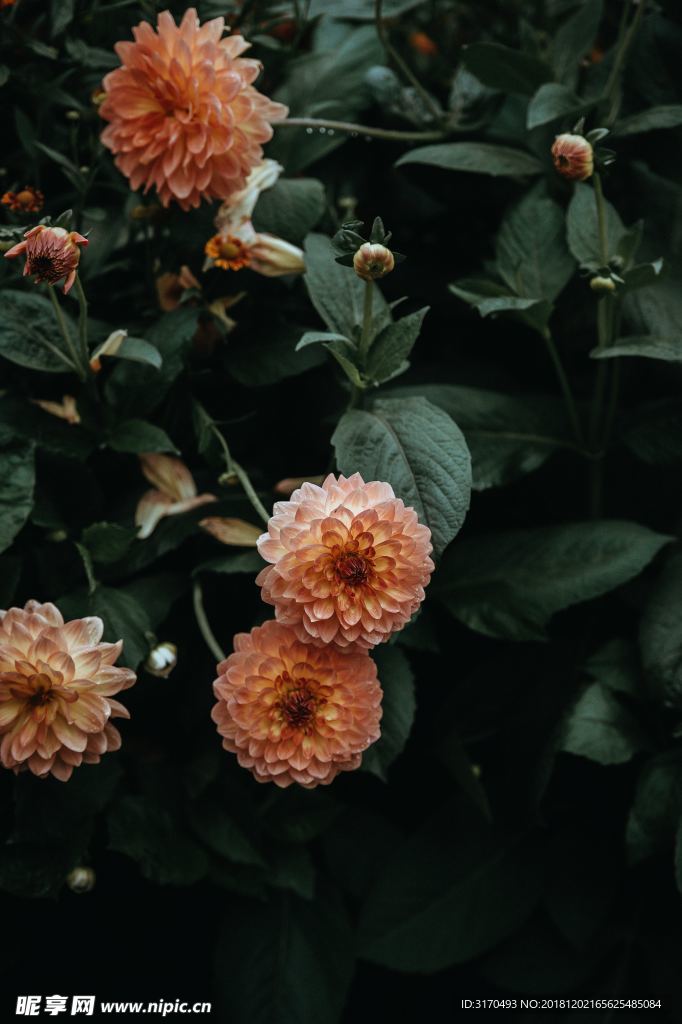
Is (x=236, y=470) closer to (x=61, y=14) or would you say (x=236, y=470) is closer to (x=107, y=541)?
(x=107, y=541)

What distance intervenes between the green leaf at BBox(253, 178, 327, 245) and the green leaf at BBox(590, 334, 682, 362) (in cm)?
27

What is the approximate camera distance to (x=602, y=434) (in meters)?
0.83

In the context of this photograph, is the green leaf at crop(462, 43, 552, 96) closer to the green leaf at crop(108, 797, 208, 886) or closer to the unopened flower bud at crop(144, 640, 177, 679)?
the unopened flower bud at crop(144, 640, 177, 679)

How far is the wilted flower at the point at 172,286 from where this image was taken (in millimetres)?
766

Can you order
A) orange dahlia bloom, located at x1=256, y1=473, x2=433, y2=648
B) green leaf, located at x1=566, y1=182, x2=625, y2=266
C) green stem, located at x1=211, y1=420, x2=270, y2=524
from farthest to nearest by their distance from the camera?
green leaf, located at x1=566, y1=182, x2=625, y2=266 < green stem, located at x1=211, y1=420, x2=270, y2=524 < orange dahlia bloom, located at x1=256, y1=473, x2=433, y2=648

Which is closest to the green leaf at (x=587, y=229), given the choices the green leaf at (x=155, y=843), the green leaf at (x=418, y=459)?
the green leaf at (x=418, y=459)

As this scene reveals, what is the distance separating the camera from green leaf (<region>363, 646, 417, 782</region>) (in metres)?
0.65

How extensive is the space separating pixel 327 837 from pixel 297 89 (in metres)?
0.73

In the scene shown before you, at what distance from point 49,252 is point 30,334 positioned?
15cm

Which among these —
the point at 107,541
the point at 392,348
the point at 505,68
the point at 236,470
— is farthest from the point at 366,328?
the point at 505,68

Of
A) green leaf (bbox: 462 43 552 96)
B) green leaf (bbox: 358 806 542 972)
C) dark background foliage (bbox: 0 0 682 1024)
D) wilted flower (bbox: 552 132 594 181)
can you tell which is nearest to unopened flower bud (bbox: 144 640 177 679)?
dark background foliage (bbox: 0 0 682 1024)

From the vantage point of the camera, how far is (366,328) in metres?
0.62

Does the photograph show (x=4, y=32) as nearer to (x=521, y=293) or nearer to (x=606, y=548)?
(x=521, y=293)

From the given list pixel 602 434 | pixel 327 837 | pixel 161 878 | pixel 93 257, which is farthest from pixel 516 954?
pixel 93 257
